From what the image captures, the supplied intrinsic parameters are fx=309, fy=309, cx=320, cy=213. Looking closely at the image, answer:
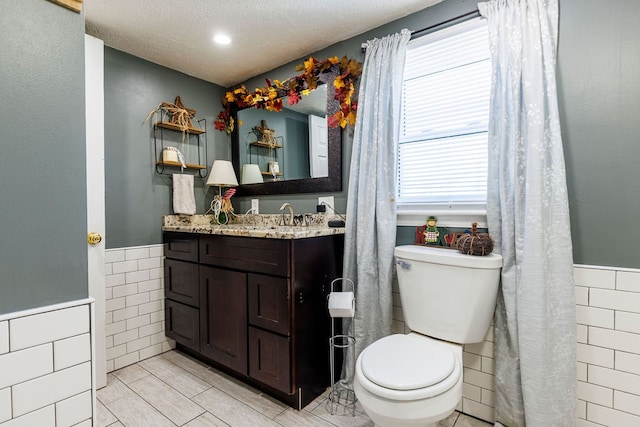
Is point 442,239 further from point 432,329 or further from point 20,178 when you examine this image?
point 20,178

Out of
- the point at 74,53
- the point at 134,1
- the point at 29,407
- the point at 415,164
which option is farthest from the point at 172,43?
the point at 29,407

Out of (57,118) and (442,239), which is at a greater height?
(57,118)

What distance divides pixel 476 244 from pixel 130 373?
2.35 meters

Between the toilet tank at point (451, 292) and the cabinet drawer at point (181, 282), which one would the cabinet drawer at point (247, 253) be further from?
the toilet tank at point (451, 292)

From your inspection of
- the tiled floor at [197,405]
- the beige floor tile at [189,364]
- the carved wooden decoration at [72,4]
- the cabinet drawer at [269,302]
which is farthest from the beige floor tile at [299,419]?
the carved wooden decoration at [72,4]

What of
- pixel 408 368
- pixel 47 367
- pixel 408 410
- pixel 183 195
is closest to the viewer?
pixel 47 367

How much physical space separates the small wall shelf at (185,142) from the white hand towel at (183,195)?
91mm

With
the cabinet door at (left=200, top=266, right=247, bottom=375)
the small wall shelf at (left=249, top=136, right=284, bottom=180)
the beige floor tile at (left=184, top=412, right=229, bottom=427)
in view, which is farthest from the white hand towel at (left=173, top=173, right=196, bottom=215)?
the beige floor tile at (left=184, top=412, right=229, bottom=427)

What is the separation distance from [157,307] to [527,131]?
2661 mm

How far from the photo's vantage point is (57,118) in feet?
2.83

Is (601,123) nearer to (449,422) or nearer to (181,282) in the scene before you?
(449,422)

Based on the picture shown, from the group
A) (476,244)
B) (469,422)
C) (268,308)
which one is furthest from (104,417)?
(476,244)

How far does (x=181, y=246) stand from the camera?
227 cm

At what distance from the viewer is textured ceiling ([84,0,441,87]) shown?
69.2 inches
